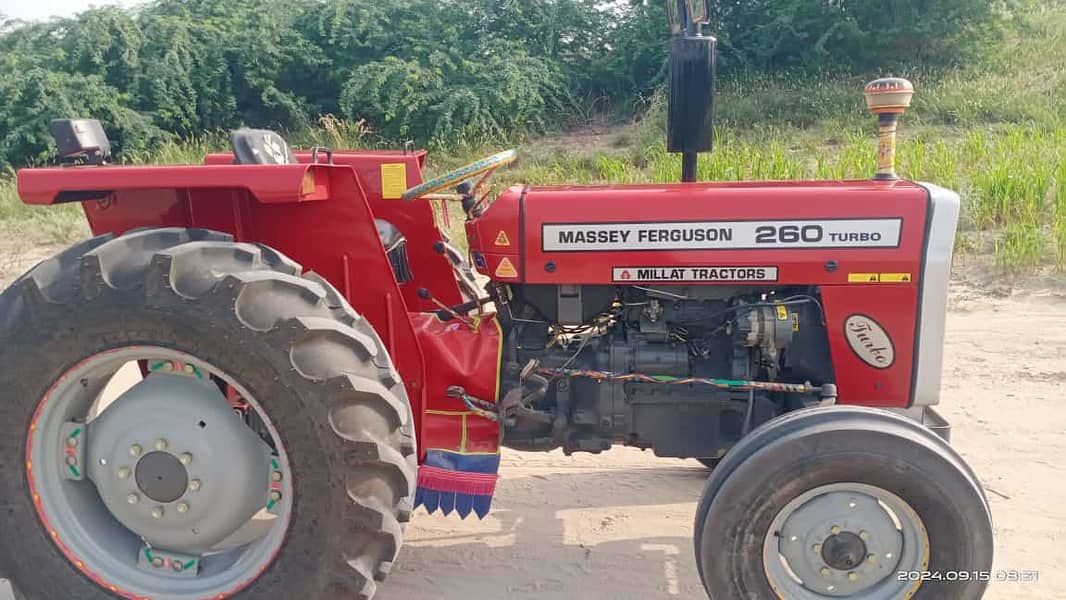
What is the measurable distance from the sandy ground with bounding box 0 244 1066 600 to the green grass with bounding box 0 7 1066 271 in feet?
8.86

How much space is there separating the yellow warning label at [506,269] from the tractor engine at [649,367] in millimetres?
130

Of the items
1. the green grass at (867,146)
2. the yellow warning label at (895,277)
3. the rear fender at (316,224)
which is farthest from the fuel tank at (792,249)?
the green grass at (867,146)

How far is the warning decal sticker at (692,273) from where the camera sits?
265 centimetres

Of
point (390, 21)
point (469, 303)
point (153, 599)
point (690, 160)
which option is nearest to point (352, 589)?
point (153, 599)

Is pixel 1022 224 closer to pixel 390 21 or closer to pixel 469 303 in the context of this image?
pixel 469 303

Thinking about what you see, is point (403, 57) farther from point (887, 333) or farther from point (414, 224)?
point (887, 333)

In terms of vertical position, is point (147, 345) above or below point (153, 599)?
above

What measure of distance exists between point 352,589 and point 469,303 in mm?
1074

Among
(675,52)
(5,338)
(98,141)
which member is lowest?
(5,338)

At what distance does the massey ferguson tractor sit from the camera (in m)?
2.26

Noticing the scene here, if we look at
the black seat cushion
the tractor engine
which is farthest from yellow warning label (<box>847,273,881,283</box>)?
the black seat cushion

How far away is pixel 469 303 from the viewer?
2994mm

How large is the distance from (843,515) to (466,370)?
1.23m

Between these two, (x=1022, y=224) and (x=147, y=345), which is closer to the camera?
(x=147, y=345)
